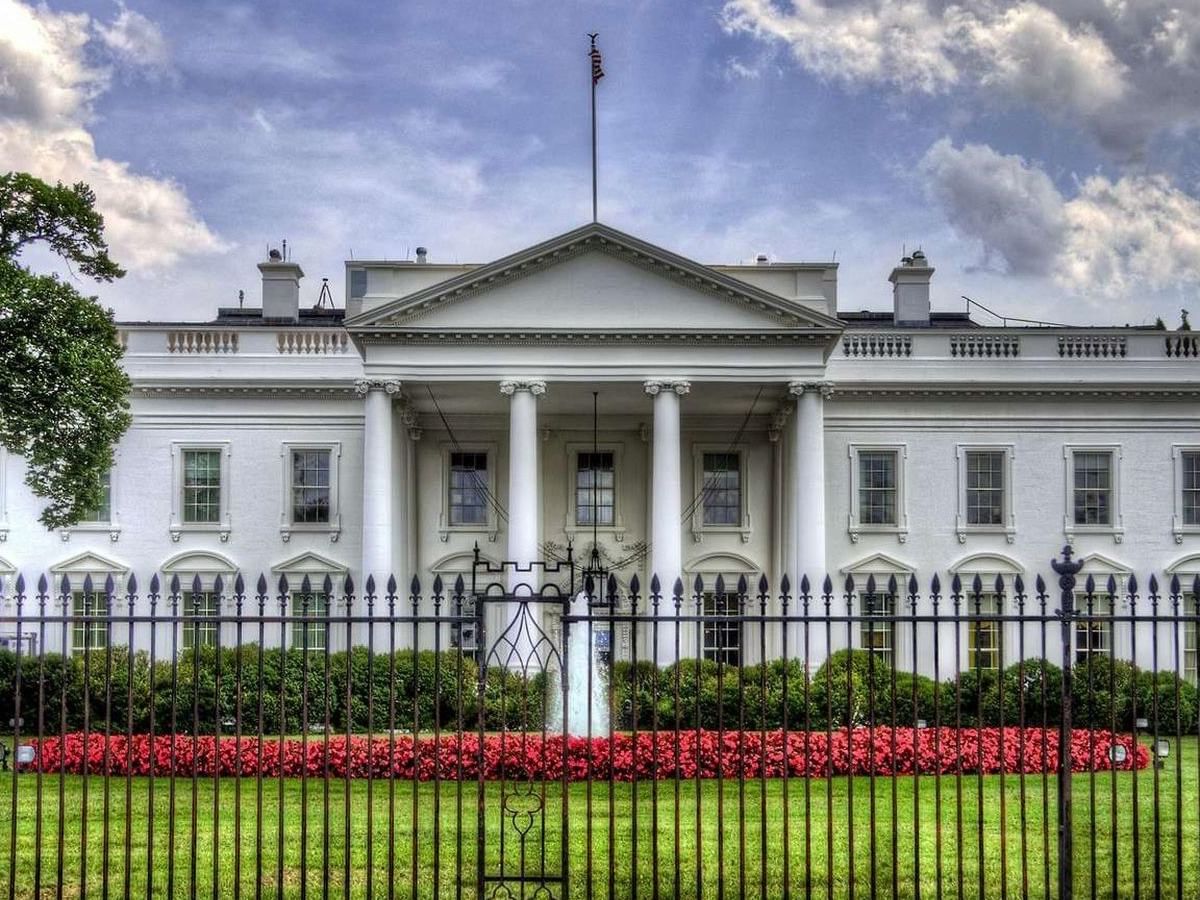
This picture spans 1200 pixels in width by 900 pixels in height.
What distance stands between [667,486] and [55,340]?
12498mm

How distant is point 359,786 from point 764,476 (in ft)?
60.8

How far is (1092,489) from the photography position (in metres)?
31.8

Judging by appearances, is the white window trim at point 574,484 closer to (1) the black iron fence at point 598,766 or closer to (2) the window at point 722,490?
(2) the window at point 722,490

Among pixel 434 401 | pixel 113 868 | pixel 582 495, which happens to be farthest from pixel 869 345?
pixel 113 868

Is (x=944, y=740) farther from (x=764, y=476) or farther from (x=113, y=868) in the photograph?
(x=764, y=476)

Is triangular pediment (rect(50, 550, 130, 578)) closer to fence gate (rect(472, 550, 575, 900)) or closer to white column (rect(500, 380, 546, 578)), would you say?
fence gate (rect(472, 550, 575, 900))

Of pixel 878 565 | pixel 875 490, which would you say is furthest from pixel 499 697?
pixel 875 490

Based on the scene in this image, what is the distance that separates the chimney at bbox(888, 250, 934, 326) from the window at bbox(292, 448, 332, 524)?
1640cm

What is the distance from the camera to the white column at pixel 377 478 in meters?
28.1

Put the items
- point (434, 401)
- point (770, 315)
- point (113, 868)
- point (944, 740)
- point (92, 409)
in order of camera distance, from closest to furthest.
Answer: point (113, 868) < point (944, 740) < point (92, 409) < point (770, 315) < point (434, 401)

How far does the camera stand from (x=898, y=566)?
3155 centimetres

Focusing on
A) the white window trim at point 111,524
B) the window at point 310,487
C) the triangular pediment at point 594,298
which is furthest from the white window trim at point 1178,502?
the white window trim at point 111,524

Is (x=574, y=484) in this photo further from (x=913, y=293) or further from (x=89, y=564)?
(x=89, y=564)

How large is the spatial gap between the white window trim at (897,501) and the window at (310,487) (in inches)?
501
